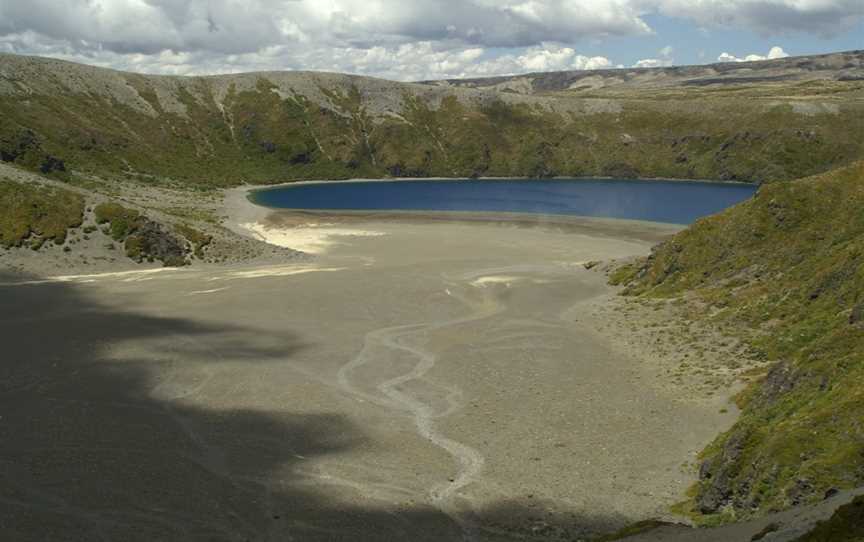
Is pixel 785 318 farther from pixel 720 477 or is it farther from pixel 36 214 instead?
pixel 36 214

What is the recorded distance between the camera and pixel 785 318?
52906 millimetres

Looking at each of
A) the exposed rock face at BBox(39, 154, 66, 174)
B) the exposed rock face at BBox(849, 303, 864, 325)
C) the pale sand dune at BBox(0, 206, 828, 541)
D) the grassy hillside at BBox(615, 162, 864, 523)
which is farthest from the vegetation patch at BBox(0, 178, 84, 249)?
the exposed rock face at BBox(849, 303, 864, 325)

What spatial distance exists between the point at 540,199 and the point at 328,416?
5515 inches

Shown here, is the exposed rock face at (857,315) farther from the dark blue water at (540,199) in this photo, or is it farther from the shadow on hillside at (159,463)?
the dark blue water at (540,199)

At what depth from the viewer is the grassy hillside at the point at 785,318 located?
27.2 meters

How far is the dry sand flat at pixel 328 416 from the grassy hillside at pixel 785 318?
375 cm

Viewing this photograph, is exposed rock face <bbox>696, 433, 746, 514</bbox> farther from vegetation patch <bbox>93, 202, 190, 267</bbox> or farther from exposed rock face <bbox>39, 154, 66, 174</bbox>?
exposed rock face <bbox>39, 154, 66, 174</bbox>

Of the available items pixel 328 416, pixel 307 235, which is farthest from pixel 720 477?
pixel 307 235

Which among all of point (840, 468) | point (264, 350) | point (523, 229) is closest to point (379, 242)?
point (523, 229)

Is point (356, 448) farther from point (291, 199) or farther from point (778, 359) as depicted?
point (291, 199)

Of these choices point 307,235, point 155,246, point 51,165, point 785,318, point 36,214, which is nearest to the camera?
point 785,318

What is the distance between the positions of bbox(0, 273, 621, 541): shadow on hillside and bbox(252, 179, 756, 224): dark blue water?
363 feet

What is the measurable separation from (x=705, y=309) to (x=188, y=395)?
44046 millimetres

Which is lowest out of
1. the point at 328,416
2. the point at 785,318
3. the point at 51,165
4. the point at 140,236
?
the point at 328,416
